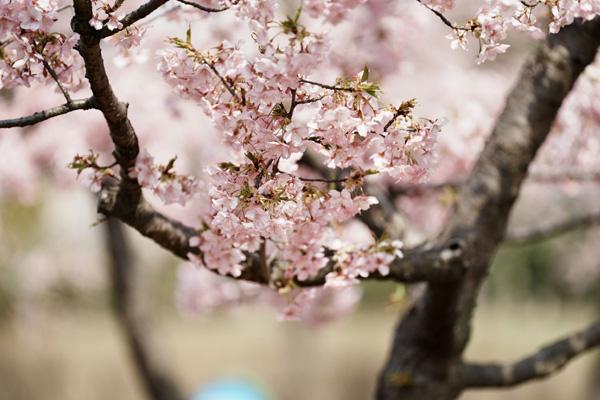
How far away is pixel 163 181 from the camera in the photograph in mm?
2115

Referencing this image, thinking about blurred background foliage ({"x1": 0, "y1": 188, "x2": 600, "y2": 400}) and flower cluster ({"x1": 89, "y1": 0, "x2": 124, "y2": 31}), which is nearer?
flower cluster ({"x1": 89, "y1": 0, "x2": 124, "y2": 31})

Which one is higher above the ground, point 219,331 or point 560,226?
point 219,331

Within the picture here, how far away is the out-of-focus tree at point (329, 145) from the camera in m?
1.73

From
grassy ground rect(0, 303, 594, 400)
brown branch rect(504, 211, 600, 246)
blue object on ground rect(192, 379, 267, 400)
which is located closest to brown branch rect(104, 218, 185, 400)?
blue object on ground rect(192, 379, 267, 400)

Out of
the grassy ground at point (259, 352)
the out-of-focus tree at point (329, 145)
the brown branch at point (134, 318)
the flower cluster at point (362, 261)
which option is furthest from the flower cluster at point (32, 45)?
the grassy ground at point (259, 352)

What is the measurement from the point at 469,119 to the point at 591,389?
7.99 meters

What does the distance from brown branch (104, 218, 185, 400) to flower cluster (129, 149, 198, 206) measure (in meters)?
3.92

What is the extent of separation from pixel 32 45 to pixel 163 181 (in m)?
0.47

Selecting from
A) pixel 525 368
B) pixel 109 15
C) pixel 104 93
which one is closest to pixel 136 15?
pixel 109 15

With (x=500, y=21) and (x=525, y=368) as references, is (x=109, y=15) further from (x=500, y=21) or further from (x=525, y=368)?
(x=525, y=368)

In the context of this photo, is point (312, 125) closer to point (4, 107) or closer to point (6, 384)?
point (4, 107)

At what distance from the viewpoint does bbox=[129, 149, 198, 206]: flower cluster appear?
2.11 meters

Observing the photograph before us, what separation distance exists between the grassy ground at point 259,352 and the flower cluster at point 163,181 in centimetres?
1023

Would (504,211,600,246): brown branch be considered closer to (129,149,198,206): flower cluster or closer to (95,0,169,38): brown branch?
(129,149,198,206): flower cluster
